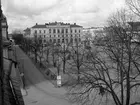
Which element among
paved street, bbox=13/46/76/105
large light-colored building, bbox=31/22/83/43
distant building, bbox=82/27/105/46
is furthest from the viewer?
large light-colored building, bbox=31/22/83/43

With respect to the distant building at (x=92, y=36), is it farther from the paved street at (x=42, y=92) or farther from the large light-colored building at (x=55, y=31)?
the large light-colored building at (x=55, y=31)

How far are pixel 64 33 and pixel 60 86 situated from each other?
252 ft

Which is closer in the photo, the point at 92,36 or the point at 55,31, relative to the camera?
the point at 92,36

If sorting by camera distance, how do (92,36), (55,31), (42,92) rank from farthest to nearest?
(55,31) → (92,36) → (42,92)

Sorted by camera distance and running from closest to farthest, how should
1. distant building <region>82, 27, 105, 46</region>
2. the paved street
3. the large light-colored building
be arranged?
the paved street, distant building <region>82, 27, 105, 46</region>, the large light-colored building

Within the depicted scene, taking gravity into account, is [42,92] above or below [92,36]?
below

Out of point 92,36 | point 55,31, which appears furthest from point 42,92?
point 55,31

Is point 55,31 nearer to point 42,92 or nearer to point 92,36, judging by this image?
point 92,36

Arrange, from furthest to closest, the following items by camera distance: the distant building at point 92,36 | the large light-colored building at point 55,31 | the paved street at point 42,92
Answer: the large light-colored building at point 55,31 < the distant building at point 92,36 < the paved street at point 42,92

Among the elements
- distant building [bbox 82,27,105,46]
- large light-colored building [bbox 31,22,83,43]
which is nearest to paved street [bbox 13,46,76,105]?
distant building [bbox 82,27,105,46]

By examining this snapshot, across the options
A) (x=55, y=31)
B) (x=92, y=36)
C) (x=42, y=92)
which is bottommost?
(x=42, y=92)

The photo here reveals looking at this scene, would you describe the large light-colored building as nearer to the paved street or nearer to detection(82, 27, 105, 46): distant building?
detection(82, 27, 105, 46): distant building

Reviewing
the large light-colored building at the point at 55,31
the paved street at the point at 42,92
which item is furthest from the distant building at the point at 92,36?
the large light-colored building at the point at 55,31

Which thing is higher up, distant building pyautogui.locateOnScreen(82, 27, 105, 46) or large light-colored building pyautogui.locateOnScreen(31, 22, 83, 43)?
large light-colored building pyautogui.locateOnScreen(31, 22, 83, 43)
